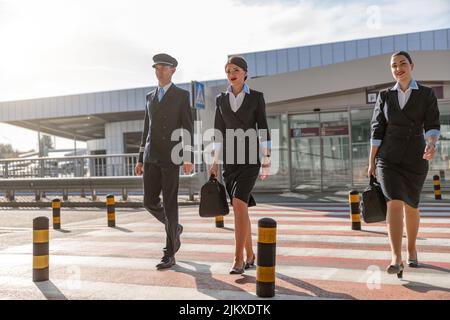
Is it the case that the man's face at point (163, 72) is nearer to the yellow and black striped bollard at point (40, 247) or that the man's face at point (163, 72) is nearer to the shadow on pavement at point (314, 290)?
the yellow and black striped bollard at point (40, 247)

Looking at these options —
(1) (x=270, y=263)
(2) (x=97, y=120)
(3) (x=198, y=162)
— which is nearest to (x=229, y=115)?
(1) (x=270, y=263)

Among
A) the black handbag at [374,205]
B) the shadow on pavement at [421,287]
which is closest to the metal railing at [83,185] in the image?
the black handbag at [374,205]

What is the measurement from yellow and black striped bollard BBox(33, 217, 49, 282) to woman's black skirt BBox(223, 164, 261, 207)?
6.05ft

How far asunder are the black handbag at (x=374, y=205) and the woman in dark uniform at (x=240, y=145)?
3.21 feet

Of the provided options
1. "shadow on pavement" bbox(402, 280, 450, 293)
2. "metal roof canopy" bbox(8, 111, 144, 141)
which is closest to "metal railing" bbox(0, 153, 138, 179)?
"shadow on pavement" bbox(402, 280, 450, 293)

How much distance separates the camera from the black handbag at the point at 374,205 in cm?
457

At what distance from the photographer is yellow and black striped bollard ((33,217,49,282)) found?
187 inches

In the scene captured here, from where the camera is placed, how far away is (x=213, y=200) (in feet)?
15.9

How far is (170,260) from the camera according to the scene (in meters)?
5.20

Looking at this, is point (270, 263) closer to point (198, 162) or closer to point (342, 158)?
point (198, 162)

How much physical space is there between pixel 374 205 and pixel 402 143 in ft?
2.11

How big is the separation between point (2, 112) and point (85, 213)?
29.1 m

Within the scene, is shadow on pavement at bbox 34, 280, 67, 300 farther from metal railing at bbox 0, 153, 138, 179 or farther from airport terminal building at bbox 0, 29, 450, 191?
airport terminal building at bbox 0, 29, 450, 191
